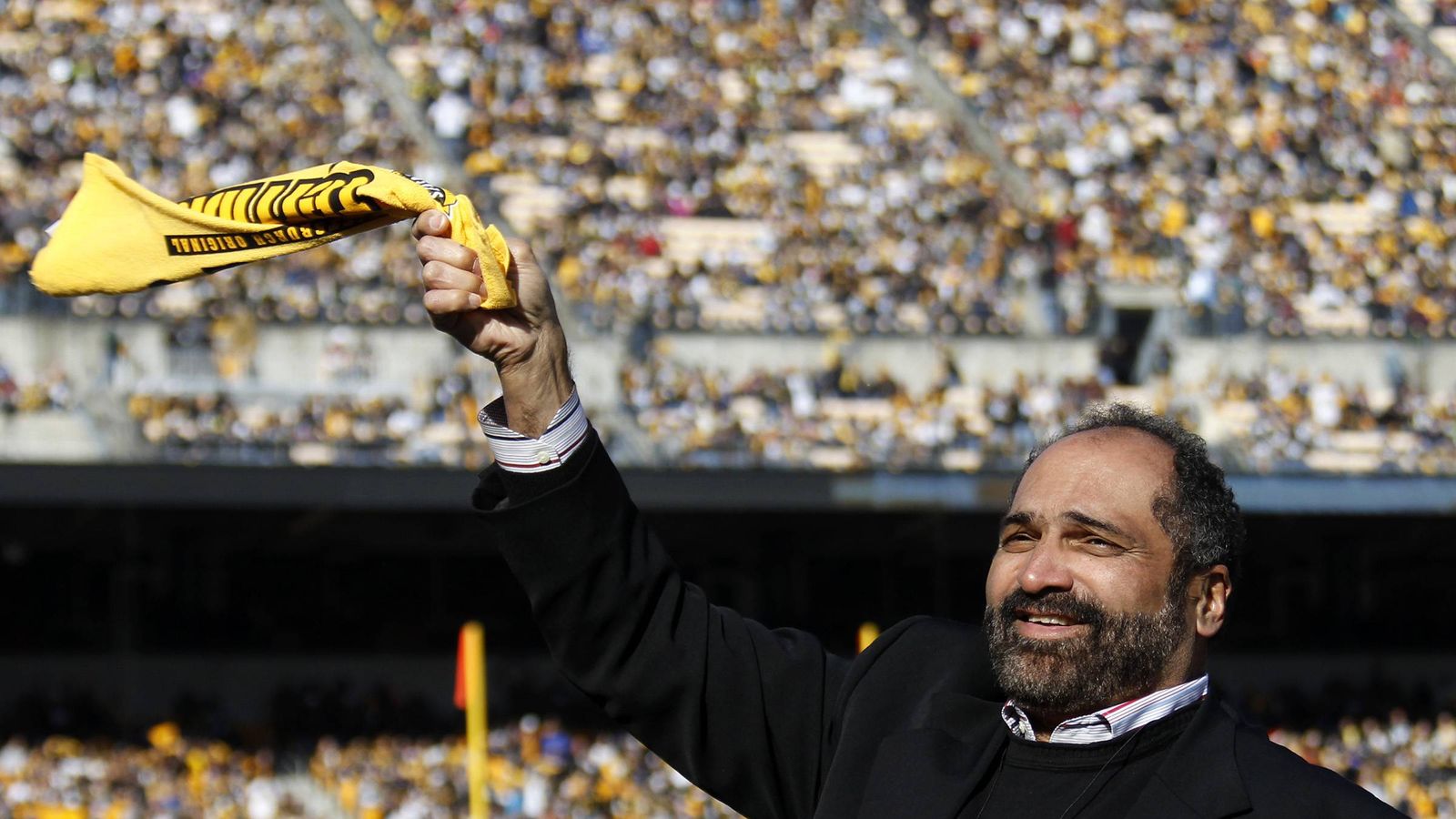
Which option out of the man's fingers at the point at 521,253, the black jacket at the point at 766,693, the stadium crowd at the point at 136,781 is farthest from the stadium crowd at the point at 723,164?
the man's fingers at the point at 521,253

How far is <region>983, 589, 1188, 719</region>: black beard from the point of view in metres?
2.70

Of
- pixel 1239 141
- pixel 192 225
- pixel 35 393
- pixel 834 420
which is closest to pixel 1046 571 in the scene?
pixel 192 225

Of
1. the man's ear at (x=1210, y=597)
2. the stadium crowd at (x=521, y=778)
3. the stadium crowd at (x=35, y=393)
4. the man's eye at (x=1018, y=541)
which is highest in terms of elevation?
the man's eye at (x=1018, y=541)

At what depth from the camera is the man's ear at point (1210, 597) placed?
2.83m

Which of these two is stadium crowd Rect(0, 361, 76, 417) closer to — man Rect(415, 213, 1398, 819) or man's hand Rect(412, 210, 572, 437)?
man Rect(415, 213, 1398, 819)

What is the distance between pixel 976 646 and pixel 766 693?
30 centimetres

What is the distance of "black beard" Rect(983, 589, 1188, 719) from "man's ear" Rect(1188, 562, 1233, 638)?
9 cm

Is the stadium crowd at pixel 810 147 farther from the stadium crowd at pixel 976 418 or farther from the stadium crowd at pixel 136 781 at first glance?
the stadium crowd at pixel 136 781

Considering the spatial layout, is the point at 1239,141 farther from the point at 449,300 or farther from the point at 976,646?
the point at 449,300

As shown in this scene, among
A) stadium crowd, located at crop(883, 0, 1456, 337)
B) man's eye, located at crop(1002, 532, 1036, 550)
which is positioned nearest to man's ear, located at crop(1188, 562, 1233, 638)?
man's eye, located at crop(1002, 532, 1036, 550)

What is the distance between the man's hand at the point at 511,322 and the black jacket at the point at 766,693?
0.28 feet

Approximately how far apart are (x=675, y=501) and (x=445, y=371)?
2414 mm

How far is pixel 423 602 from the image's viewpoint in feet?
68.5

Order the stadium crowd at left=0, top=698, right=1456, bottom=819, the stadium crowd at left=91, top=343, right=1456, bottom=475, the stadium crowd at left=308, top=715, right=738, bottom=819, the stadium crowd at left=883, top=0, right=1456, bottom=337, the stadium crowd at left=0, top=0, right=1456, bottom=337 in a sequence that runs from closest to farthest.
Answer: the stadium crowd at left=0, top=698, right=1456, bottom=819 → the stadium crowd at left=308, top=715, right=738, bottom=819 → the stadium crowd at left=91, top=343, right=1456, bottom=475 → the stadium crowd at left=0, top=0, right=1456, bottom=337 → the stadium crowd at left=883, top=0, right=1456, bottom=337
